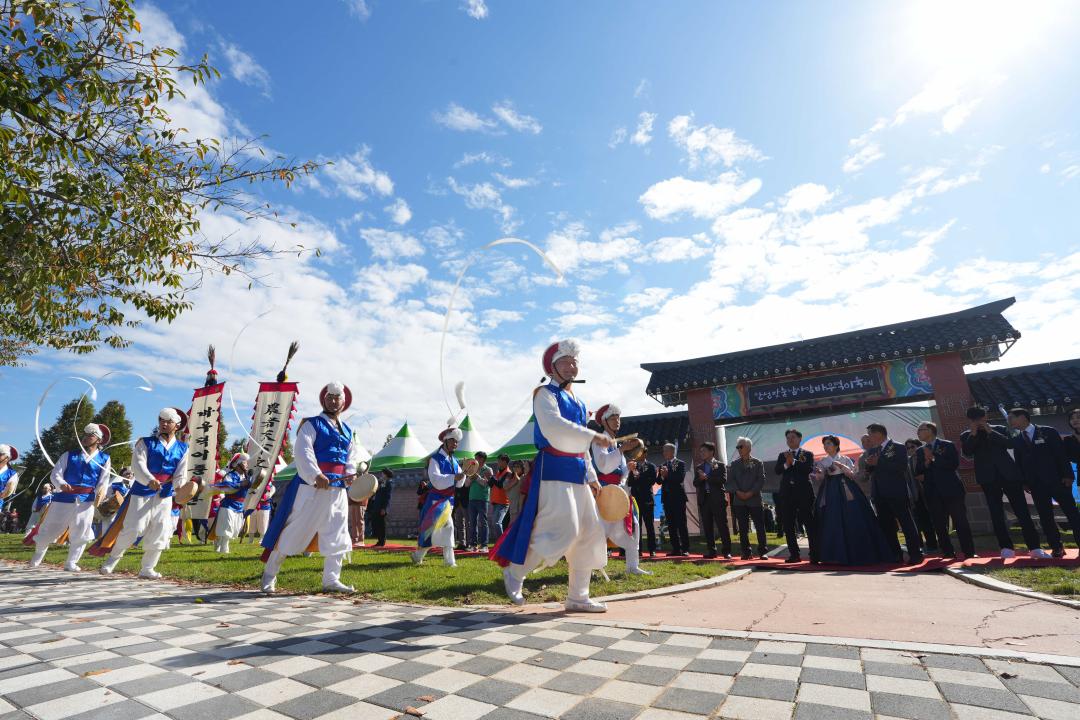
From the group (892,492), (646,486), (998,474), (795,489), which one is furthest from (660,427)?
(998,474)

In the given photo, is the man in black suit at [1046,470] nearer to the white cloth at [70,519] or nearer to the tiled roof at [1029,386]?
the tiled roof at [1029,386]

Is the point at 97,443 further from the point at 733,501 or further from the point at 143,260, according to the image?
the point at 733,501

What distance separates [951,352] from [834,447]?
7.79m

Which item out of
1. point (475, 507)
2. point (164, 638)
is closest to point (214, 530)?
point (475, 507)

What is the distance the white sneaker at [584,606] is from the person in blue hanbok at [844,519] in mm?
4592

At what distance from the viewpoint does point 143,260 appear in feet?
19.9

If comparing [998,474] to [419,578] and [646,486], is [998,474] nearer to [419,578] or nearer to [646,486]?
[646,486]

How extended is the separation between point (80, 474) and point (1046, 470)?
1327 centimetres

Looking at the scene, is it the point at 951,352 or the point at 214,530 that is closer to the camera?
the point at 214,530

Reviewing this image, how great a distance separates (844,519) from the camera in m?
7.37

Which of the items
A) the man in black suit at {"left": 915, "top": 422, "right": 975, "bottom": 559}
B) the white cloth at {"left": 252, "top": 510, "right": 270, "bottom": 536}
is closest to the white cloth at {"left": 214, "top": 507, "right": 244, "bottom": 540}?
the white cloth at {"left": 252, "top": 510, "right": 270, "bottom": 536}

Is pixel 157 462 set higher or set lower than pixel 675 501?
higher

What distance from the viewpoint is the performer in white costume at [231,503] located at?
10.5m

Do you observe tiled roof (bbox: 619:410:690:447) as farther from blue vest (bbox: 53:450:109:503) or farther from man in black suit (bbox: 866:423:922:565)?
blue vest (bbox: 53:450:109:503)
